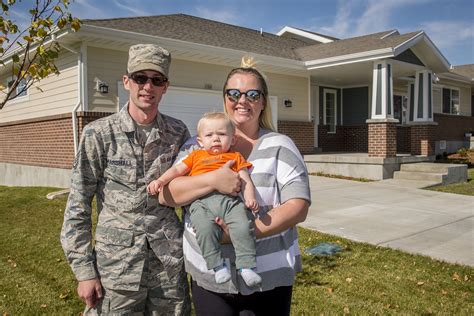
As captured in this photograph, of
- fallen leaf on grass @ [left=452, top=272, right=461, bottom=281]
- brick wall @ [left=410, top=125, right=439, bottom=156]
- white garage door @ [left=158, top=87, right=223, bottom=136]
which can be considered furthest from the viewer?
brick wall @ [left=410, top=125, right=439, bottom=156]

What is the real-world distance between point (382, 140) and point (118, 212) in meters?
12.5

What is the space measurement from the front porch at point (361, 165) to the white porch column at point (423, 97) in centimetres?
183

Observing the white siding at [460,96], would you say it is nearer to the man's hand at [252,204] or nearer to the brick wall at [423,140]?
the brick wall at [423,140]

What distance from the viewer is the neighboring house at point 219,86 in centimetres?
1159

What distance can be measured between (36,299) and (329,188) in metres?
8.41

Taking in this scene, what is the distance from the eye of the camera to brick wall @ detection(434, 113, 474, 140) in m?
21.9

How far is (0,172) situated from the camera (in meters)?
16.8

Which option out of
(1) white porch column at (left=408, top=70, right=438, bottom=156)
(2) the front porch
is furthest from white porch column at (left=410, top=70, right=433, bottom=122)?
(2) the front porch

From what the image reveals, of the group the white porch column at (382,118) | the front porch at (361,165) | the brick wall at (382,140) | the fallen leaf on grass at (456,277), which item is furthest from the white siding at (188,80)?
the fallen leaf on grass at (456,277)

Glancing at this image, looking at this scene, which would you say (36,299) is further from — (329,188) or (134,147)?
(329,188)

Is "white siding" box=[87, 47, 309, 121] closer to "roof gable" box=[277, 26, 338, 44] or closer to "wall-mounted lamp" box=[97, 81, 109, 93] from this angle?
"wall-mounted lamp" box=[97, 81, 109, 93]

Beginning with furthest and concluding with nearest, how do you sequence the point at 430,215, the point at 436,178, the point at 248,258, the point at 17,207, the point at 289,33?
the point at 289,33
the point at 436,178
the point at 17,207
the point at 430,215
the point at 248,258

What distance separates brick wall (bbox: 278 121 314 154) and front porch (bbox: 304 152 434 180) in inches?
65.5

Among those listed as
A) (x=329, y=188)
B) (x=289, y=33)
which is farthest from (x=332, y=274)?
(x=289, y=33)
